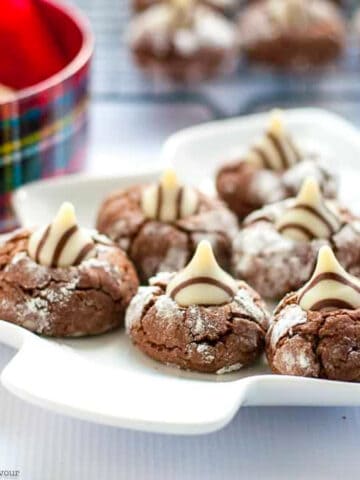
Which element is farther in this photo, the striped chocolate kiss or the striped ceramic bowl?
the striped ceramic bowl

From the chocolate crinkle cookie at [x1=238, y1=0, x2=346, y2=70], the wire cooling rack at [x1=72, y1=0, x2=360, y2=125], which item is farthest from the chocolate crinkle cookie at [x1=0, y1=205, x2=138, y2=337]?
the chocolate crinkle cookie at [x1=238, y1=0, x2=346, y2=70]

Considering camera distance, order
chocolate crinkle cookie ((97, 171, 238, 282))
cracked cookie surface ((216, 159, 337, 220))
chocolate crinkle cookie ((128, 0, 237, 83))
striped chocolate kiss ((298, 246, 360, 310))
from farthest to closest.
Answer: chocolate crinkle cookie ((128, 0, 237, 83)), cracked cookie surface ((216, 159, 337, 220)), chocolate crinkle cookie ((97, 171, 238, 282)), striped chocolate kiss ((298, 246, 360, 310))

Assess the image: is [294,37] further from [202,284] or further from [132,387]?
[132,387]

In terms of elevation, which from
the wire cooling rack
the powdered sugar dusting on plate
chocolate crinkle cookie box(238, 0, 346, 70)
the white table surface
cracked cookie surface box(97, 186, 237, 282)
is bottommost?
the wire cooling rack

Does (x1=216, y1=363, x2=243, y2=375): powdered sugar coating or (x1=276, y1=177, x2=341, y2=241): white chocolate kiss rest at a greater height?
(x1=276, y1=177, x2=341, y2=241): white chocolate kiss

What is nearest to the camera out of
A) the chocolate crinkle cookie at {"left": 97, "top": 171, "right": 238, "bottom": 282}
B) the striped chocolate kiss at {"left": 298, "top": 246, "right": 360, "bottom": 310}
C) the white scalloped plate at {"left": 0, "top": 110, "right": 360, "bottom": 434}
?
the white scalloped plate at {"left": 0, "top": 110, "right": 360, "bottom": 434}

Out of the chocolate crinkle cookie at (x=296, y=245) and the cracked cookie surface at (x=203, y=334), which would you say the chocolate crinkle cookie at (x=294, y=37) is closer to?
the chocolate crinkle cookie at (x=296, y=245)

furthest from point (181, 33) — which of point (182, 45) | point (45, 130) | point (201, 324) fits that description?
point (201, 324)

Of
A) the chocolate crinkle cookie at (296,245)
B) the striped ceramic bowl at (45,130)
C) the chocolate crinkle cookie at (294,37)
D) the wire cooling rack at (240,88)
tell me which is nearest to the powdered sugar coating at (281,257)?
the chocolate crinkle cookie at (296,245)

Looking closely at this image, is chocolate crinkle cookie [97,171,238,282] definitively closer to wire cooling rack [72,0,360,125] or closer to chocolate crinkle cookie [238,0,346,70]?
wire cooling rack [72,0,360,125]
